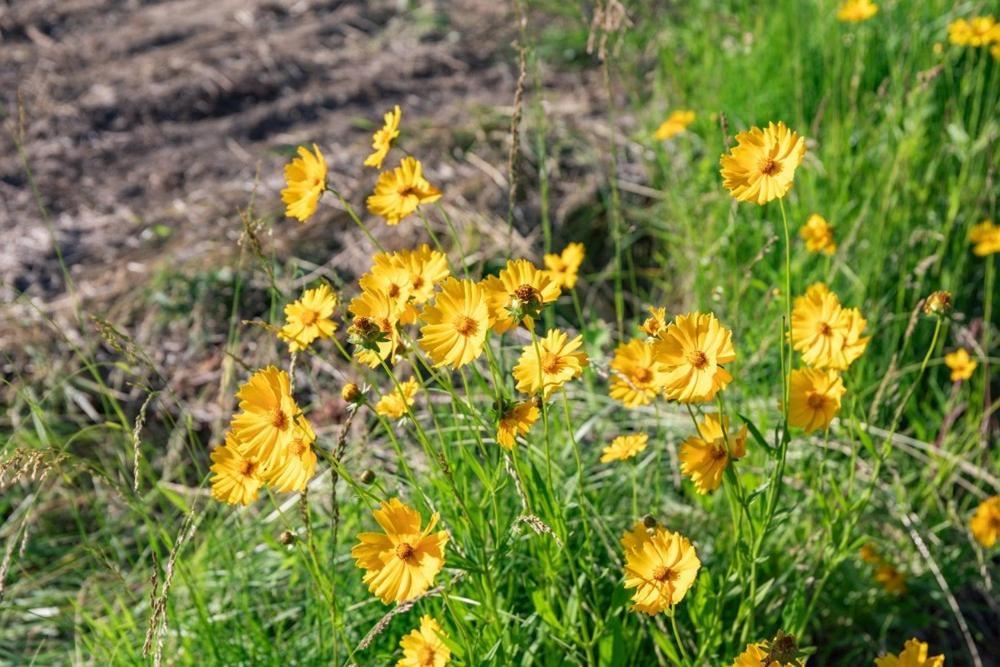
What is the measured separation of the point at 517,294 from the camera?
3.78 ft

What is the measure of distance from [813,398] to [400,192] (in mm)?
668

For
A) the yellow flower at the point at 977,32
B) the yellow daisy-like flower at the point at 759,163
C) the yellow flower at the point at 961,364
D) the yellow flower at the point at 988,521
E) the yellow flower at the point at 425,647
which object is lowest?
the yellow flower at the point at 988,521

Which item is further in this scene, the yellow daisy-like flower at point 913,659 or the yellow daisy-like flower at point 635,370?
the yellow daisy-like flower at point 635,370

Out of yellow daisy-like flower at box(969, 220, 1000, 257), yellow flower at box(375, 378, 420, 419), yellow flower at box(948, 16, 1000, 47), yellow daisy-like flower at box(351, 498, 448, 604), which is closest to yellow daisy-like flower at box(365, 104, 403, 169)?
yellow flower at box(375, 378, 420, 419)

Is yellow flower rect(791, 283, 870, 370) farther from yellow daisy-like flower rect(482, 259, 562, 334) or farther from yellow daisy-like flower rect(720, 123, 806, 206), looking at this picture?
yellow daisy-like flower rect(482, 259, 562, 334)

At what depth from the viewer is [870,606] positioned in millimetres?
1860

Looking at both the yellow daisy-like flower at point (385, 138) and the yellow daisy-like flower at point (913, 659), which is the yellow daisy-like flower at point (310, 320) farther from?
the yellow daisy-like flower at point (913, 659)

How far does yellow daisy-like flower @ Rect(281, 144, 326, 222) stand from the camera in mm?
1437

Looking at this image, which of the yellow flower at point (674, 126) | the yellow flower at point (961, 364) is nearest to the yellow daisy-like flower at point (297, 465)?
the yellow flower at point (961, 364)

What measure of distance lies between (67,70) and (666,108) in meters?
2.30

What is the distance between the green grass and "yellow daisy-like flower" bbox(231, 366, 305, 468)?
0.13 metres

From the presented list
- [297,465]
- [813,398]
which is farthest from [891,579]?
[297,465]

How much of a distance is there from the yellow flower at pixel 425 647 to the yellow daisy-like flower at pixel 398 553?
0.54 ft

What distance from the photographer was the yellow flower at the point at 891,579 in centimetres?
185
